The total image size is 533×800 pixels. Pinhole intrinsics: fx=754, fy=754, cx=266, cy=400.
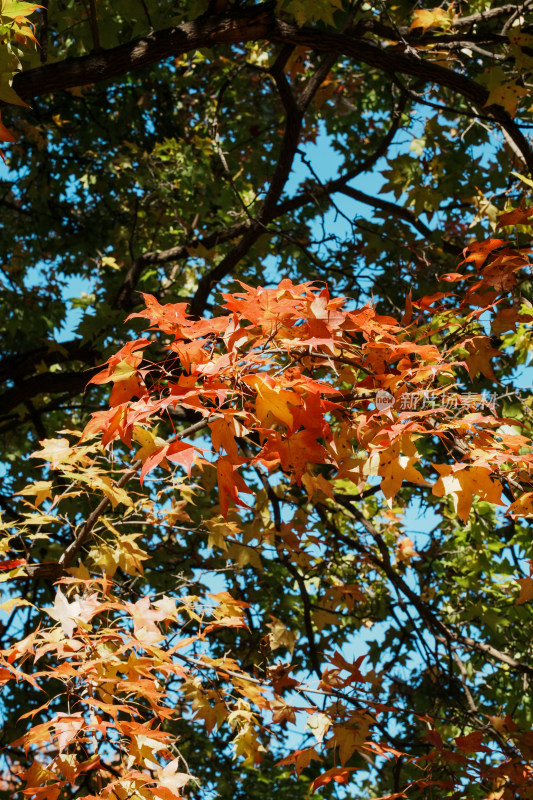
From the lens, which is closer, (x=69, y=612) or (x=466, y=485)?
(x=466, y=485)

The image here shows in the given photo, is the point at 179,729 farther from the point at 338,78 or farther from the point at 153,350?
the point at 338,78

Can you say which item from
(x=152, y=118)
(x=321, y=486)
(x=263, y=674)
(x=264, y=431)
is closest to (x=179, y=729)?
(x=263, y=674)

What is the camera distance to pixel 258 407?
149 cm

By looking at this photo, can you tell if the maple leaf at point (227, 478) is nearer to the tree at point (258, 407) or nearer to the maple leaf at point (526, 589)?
the tree at point (258, 407)

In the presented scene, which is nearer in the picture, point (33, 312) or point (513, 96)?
point (513, 96)

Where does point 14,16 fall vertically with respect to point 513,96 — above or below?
below

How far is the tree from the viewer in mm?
1772

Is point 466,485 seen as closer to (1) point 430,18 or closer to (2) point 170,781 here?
(2) point 170,781

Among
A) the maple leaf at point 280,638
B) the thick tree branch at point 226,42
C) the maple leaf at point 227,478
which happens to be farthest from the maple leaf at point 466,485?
the thick tree branch at point 226,42

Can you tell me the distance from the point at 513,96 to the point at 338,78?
138 inches

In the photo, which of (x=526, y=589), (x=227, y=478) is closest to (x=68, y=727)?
(x=227, y=478)

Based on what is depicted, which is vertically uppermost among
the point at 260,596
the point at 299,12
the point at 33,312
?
the point at 33,312

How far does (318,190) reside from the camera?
416 cm

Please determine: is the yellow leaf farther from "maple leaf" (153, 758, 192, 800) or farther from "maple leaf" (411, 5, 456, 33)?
"maple leaf" (411, 5, 456, 33)
